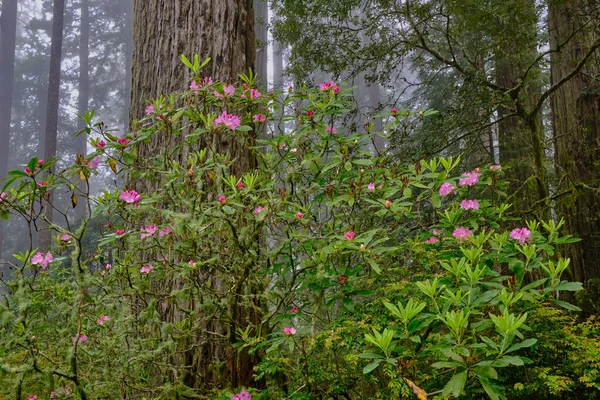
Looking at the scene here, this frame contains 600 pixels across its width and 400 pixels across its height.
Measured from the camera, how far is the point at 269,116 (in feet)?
7.30

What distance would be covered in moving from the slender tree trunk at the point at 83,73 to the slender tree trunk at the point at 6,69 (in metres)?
2.99

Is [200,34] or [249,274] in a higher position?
[200,34]

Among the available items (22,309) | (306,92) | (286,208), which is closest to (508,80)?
(306,92)

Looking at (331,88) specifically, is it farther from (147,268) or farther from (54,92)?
(54,92)

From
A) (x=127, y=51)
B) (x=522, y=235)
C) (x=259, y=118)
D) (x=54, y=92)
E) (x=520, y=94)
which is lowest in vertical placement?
(x=522, y=235)

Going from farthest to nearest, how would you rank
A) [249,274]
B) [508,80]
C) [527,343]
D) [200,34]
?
[508,80], [200,34], [249,274], [527,343]

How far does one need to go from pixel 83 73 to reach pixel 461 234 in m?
25.2

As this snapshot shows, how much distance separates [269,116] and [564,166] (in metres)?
3.48

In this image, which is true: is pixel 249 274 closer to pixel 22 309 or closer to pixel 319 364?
pixel 319 364

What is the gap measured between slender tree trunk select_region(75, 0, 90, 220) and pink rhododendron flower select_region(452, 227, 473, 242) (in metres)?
22.5

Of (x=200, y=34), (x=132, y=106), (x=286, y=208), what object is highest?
(x=200, y=34)

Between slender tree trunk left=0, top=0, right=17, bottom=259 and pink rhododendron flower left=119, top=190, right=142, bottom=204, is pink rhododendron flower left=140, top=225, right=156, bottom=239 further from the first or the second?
slender tree trunk left=0, top=0, right=17, bottom=259

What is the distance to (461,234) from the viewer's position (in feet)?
5.78

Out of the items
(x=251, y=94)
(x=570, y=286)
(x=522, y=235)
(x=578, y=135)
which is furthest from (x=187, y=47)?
(x=578, y=135)
